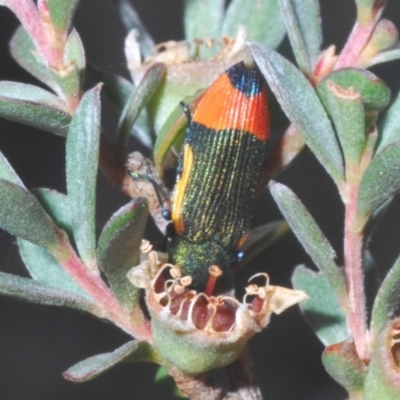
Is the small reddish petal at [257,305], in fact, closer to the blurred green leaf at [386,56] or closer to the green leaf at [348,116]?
the green leaf at [348,116]

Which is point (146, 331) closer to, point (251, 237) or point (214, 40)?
point (251, 237)

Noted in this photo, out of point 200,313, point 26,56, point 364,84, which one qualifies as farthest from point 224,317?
point 26,56

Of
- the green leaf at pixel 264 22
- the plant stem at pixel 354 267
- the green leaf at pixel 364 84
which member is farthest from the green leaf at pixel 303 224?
the green leaf at pixel 264 22

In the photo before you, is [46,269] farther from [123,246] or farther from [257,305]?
[257,305]

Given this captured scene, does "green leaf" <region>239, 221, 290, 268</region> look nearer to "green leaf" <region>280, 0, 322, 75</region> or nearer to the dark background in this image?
"green leaf" <region>280, 0, 322, 75</region>

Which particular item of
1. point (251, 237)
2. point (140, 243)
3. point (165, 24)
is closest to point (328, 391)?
point (251, 237)

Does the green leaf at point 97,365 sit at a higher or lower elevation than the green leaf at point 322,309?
higher
